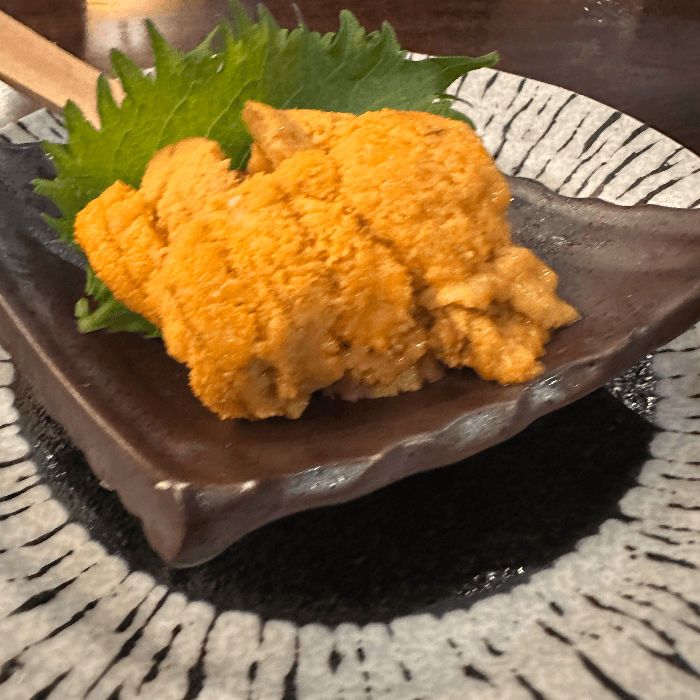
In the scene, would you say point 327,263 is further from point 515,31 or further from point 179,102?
point 515,31

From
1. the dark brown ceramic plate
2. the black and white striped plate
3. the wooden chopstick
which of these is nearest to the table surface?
the wooden chopstick

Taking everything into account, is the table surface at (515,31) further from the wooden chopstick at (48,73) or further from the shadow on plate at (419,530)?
the shadow on plate at (419,530)

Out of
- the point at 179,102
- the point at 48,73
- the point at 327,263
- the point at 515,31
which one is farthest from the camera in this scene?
the point at 515,31

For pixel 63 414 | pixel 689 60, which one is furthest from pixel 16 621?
pixel 689 60

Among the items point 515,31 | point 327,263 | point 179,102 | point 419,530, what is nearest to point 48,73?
point 179,102

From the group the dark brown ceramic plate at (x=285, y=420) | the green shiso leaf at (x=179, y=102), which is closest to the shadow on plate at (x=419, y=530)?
the dark brown ceramic plate at (x=285, y=420)

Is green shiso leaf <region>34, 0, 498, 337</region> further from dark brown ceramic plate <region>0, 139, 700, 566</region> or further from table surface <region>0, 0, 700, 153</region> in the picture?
table surface <region>0, 0, 700, 153</region>

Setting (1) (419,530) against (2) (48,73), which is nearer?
(1) (419,530)

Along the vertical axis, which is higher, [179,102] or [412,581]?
[179,102]
